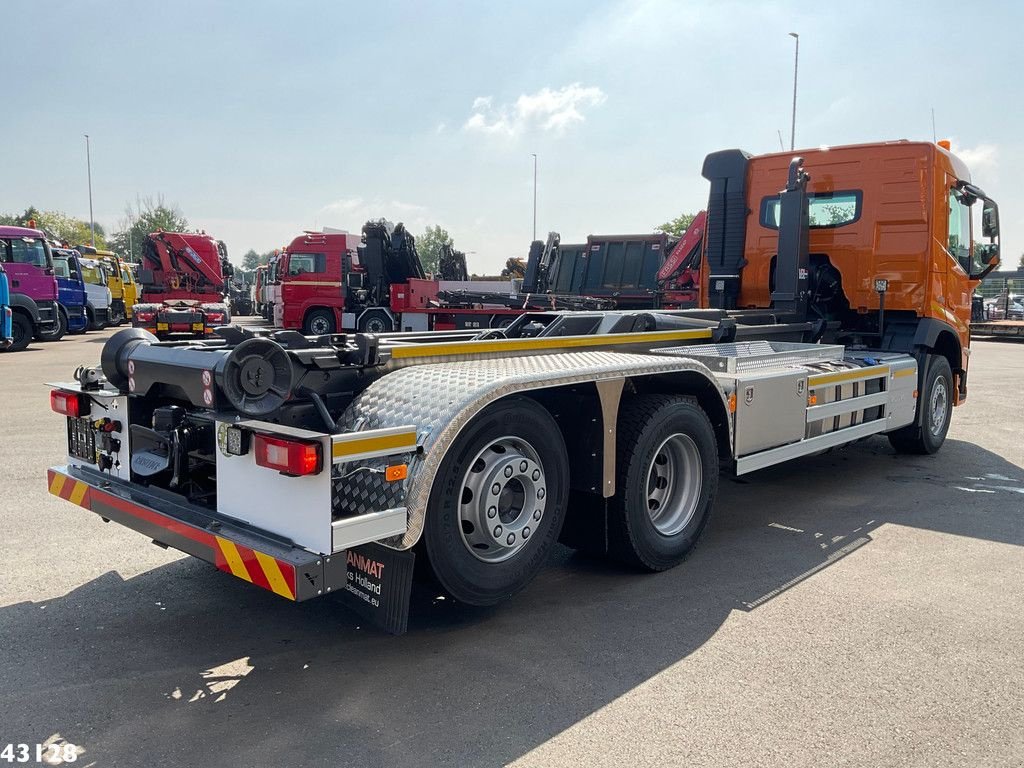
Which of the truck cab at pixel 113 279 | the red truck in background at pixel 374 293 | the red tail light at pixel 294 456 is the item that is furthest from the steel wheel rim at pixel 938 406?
the truck cab at pixel 113 279

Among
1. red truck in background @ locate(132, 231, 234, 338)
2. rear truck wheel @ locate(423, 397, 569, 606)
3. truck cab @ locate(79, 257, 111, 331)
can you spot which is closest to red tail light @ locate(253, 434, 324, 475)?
rear truck wheel @ locate(423, 397, 569, 606)

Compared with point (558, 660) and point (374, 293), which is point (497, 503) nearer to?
point (558, 660)

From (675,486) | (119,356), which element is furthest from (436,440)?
(675,486)

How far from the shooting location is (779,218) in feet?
26.6

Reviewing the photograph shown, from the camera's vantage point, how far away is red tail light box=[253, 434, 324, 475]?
2.91 meters

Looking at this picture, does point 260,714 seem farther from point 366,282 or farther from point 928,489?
point 366,282

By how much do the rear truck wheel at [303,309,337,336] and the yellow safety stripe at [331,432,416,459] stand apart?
2135 cm

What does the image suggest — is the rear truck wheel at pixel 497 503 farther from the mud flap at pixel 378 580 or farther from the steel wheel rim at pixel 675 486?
the steel wheel rim at pixel 675 486

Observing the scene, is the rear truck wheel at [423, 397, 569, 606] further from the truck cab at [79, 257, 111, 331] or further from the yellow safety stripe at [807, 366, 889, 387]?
the truck cab at [79, 257, 111, 331]

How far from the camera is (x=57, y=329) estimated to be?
21.2 metres

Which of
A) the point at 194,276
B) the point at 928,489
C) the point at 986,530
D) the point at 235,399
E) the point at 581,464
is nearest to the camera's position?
the point at 235,399

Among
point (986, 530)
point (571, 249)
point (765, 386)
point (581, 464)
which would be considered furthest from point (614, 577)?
point (571, 249)

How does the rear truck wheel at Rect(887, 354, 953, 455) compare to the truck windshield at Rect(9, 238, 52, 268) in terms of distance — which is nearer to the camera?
the rear truck wheel at Rect(887, 354, 953, 455)

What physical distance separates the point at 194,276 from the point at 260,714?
26.8 metres
